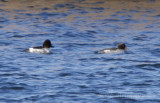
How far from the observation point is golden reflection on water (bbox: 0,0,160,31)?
30.2 m

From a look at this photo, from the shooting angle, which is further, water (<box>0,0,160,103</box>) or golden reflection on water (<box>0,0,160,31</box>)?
golden reflection on water (<box>0,0,160,31</box>)

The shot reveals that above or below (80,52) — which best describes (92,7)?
above

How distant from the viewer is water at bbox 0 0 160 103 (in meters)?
13.7

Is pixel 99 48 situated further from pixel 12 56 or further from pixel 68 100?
pixel 68 100

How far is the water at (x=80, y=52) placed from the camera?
13.7 metres

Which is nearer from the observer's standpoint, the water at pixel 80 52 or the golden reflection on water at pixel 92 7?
the water at pixel 80 52

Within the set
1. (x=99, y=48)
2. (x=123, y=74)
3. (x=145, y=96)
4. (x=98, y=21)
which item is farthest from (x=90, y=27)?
(x=145, y=96)

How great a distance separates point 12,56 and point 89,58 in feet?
8.97

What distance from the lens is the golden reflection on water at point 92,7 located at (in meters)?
30.2

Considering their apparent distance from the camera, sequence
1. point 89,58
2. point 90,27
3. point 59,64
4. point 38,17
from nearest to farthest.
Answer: point 59,64
point 89,58
point 90,27
point 38,17

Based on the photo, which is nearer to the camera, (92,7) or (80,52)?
(80,52)

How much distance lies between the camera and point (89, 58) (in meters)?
19.2

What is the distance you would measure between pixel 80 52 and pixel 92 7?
39.7 feet

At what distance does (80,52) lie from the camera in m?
20.7
